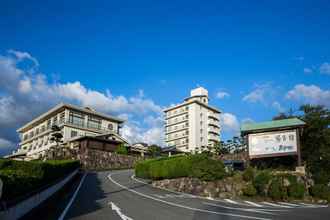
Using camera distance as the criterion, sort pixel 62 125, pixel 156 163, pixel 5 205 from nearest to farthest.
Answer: pixel 5 205 → pixel 156 163 → pixel 62 125

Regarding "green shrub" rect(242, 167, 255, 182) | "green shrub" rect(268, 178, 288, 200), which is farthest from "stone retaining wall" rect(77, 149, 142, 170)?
"green shrub" rect(268, 178, 288, 200)

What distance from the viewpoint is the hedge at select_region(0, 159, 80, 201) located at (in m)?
10.4

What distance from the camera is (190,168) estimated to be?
25.0 m

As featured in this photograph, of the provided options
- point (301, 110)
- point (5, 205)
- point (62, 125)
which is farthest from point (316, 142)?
point (62, 125)

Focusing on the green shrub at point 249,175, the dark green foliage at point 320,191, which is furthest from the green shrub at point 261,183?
the dark green foliage at point 320,191

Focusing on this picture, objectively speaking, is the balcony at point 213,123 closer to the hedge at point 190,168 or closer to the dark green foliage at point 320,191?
the hedge at point 190,168

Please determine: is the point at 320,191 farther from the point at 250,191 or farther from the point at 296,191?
the point at 250,191

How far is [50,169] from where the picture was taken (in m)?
18.0

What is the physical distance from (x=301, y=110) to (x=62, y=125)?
2003 inches

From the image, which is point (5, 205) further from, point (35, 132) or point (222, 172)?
point (35, 132)

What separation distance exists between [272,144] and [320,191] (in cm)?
523

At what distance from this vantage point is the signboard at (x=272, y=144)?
25339 millimetres

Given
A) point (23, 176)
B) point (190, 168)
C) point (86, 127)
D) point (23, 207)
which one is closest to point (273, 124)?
point (190, 168)

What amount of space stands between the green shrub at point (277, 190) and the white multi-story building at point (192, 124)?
7191 cm
